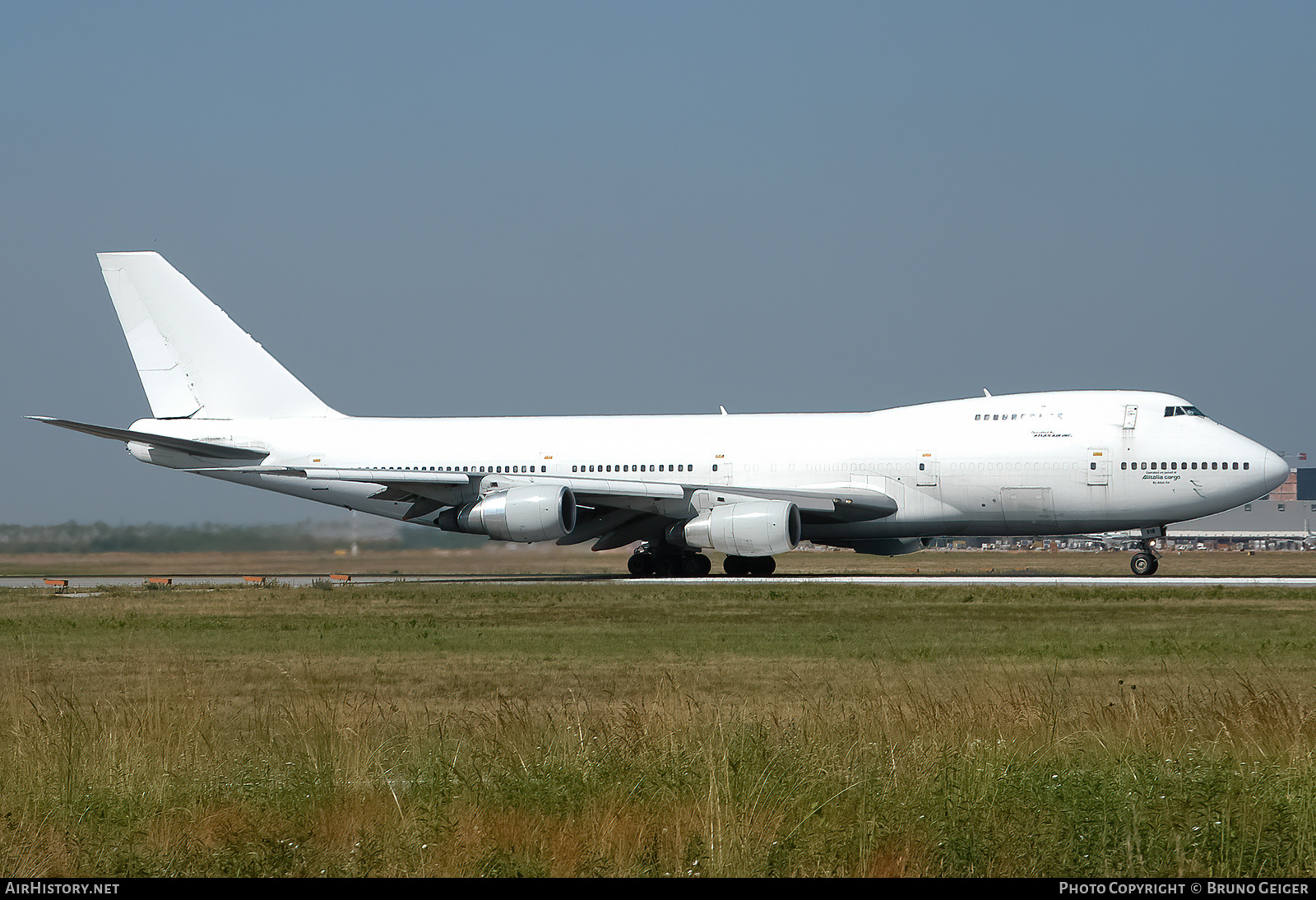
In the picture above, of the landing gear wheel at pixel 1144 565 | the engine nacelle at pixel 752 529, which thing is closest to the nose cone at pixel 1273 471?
the landing gear wheel at pixel 1144 565

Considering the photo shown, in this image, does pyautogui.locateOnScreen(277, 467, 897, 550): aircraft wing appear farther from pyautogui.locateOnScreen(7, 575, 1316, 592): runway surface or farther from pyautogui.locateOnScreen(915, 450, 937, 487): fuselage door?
pyautogui.locateOnScreen(7, 575, 1316, 592): runway surface

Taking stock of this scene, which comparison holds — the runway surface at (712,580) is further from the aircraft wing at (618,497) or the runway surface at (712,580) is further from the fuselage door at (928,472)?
the fuselage door at (928,472)

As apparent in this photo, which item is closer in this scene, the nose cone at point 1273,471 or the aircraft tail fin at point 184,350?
the nose cone at point 1273,471

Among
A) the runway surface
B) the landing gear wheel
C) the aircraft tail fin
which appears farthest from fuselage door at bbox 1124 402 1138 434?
the aircraft tail fin

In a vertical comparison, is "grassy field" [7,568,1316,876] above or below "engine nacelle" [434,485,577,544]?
below

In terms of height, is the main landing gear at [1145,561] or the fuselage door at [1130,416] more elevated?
the fuselage door at [1130,416]

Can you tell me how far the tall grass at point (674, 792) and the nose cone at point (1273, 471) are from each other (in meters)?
24.0

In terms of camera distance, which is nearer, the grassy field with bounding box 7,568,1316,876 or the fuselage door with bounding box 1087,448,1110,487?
the grassy field with bounding box 7,568,1316,876

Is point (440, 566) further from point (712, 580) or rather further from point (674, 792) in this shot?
point (674, 792)

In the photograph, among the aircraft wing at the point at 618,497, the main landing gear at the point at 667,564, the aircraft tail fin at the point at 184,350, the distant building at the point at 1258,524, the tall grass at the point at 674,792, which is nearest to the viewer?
the tall grass at the point at 674,792

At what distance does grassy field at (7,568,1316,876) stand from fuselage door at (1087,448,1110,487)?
53.8 feet

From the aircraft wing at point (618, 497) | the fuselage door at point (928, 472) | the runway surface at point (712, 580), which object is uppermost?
the fuselage door at point (928, 472)

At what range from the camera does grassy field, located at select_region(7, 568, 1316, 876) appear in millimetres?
7062

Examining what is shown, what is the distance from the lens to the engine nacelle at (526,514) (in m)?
33.8
